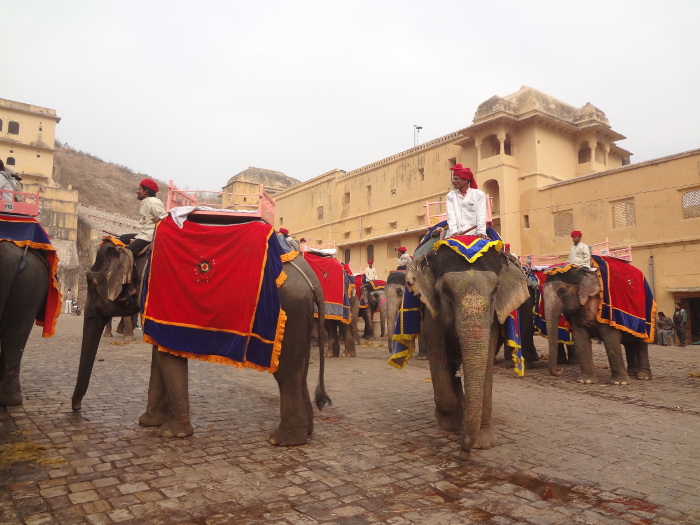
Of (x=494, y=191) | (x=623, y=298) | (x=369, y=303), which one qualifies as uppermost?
(x=494, y=191)

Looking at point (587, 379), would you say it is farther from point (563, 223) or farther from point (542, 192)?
point (542, 192)

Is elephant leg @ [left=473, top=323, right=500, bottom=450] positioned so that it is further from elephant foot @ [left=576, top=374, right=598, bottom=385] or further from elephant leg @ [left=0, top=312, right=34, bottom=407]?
elephant leg @ [left=0, top=312, right=34, bottom=407]

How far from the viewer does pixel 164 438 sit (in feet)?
16.1

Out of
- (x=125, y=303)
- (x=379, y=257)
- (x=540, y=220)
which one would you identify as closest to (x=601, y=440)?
(x=125, y=303)

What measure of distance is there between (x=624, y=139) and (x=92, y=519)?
3624 centimetres

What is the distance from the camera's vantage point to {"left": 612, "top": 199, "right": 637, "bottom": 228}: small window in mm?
24891

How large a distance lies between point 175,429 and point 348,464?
1.79 metres

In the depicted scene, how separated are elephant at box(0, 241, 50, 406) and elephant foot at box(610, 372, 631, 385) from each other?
9.18 metres

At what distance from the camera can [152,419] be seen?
529 cm

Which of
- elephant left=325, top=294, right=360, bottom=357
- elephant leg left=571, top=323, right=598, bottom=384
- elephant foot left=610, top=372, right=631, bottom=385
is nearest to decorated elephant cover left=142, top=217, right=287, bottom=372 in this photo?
elephant leg left=571, top=323, right=598, bottom=384

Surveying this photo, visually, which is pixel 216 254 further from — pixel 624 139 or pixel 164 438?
pixel 624 139

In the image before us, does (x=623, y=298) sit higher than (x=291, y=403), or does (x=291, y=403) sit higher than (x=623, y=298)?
(x=623, y=298)

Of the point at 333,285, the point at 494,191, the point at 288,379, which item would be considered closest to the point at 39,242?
the point at 288,379

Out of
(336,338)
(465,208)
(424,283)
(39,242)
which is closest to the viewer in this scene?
(424,283)
